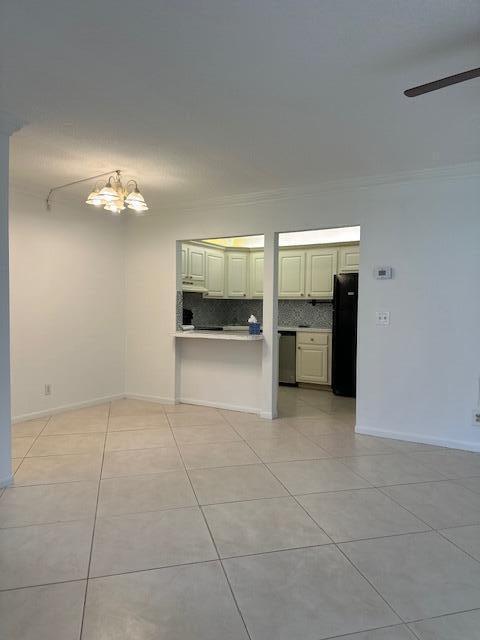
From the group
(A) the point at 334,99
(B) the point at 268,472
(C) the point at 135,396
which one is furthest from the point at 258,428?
(A) the point at 334,99

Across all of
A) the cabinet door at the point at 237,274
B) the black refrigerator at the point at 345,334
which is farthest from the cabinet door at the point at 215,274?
the black refrigerator at the point at 345,334

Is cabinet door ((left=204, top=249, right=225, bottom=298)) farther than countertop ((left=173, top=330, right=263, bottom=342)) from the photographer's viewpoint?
Yes

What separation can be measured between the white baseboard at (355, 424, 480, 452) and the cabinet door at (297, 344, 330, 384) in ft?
6.78

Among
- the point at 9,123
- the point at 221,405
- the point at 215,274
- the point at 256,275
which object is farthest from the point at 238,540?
the point at 256,275

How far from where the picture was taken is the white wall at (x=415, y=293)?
356 centimetres

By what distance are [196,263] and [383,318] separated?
2874mm

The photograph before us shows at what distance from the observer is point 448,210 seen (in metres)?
3.61

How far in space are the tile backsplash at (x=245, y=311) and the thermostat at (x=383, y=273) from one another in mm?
2606

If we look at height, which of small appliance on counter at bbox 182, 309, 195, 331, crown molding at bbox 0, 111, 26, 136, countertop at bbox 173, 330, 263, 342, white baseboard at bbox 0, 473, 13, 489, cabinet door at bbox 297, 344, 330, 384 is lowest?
white baseboard at bbox 0, 473, 13, 489

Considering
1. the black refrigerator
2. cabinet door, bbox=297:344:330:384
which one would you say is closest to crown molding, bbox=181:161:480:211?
the black refrigerator

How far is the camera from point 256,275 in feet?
21.9

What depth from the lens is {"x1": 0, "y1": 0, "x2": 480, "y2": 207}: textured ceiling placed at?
1.74m

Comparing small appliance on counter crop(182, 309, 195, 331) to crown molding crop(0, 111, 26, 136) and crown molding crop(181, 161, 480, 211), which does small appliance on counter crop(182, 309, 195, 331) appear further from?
crown molding crop(0, 111, 26, 136)

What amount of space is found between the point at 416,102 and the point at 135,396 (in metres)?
4.42
